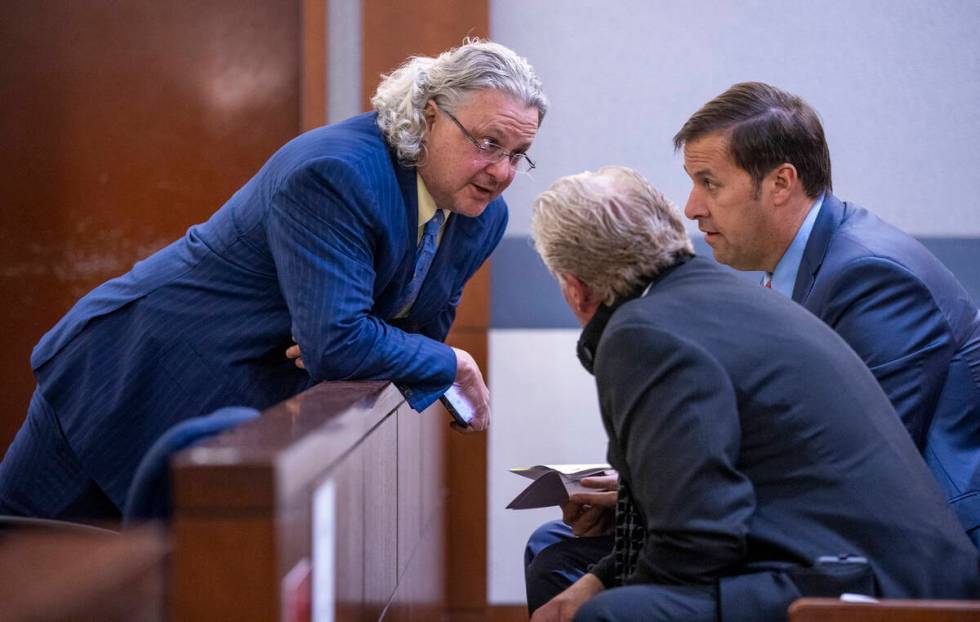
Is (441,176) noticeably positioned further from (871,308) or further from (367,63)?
(367,63)

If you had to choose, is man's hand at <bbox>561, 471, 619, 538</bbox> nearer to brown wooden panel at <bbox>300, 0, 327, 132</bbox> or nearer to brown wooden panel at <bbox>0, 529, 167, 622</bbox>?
brown wooden panel at <bbox>0, 529, 167, 622</bbox>

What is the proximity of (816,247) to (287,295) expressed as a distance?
3.57 ft

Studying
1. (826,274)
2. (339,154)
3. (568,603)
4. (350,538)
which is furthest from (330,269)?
(826,274)

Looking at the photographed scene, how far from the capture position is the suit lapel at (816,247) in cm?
230

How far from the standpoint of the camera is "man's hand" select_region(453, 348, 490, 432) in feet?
7.84

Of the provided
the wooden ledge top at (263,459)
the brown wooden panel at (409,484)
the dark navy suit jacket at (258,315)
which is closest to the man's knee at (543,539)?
the brown wooden panel at (409,484)

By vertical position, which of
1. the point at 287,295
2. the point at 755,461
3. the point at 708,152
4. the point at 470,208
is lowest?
the point at 755,461

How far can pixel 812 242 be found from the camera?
7.73ft

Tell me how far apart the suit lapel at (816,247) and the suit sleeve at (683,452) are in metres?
0.74

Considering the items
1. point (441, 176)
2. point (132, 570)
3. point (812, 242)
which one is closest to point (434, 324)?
point (441, 176)

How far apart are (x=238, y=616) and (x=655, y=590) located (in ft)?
2.34

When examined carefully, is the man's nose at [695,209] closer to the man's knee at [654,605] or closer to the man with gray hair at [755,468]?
the man with gray hair at [755,468]

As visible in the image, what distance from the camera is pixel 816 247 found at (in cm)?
233

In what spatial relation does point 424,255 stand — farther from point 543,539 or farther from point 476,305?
point 476,305
